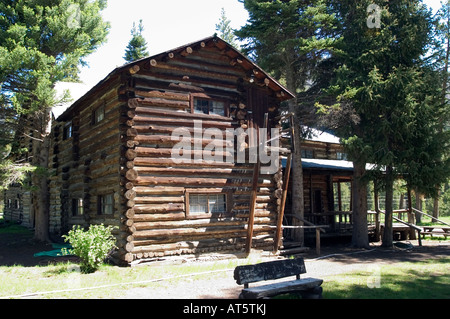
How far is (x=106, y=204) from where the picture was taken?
15.2 metres

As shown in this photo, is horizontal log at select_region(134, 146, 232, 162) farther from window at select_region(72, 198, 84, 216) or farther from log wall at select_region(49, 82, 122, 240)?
window at select_region(72, 198, 84, 216)

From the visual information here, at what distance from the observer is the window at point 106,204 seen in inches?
580

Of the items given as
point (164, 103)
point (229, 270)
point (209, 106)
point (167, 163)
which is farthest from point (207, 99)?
point (229, 270)

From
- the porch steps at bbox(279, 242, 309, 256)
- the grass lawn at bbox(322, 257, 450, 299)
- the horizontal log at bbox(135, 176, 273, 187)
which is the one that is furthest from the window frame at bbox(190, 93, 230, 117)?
the grass lawn at bbox(322, 257, 450, 299)

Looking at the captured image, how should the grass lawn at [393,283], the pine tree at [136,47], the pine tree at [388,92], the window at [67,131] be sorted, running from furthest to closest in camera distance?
the pine tree at [136,47] → the window at [67,131] → the pine tree at [388,92] → the grass lawn at [393,283]

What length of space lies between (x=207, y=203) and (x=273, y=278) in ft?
22.8

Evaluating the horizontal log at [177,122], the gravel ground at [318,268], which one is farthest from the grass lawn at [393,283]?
the horizontal log at [177,122]

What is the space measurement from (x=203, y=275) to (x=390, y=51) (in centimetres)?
1369

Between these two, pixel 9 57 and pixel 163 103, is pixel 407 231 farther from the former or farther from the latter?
pixel 9 57

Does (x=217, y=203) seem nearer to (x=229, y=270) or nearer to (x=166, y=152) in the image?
(x=166, y=152)

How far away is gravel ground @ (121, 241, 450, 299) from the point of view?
9.25 metres

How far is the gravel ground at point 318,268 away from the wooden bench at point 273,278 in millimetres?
1336

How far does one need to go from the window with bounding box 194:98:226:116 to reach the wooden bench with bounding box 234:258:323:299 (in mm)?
8110

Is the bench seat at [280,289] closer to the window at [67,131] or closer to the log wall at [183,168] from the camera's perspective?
the log wall at [183,168]
